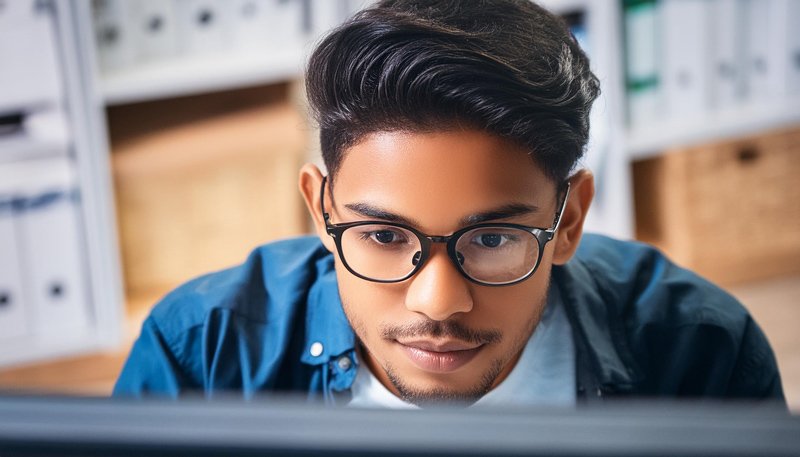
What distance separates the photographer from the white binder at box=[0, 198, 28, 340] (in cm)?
176

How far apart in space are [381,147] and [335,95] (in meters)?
0.06

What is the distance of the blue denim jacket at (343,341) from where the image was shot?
0.74m

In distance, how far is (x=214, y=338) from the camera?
2.45ft

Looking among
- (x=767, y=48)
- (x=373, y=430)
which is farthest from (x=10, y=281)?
(x=373, y=430)

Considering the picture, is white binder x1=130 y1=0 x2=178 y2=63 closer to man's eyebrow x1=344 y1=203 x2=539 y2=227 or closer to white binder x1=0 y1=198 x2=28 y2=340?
white binder x1=0 y1=198 x2=28 y2=340

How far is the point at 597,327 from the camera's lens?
754mm

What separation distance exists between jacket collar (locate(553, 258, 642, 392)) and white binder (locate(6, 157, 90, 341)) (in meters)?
1.26

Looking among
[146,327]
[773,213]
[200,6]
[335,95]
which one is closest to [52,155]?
[200,6]

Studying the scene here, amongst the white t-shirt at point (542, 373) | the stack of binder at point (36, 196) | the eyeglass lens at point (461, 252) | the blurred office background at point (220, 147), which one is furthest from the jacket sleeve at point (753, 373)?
the stack of binder at point (36, 196)

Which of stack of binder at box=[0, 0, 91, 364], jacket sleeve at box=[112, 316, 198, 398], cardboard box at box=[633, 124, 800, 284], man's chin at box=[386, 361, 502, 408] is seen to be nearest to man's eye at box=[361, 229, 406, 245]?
man's chin at box=[386, 361, 502, 408]

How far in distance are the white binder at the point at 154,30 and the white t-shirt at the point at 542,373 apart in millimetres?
1220

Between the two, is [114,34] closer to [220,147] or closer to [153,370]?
[220,147]

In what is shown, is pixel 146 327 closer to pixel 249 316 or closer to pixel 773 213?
pixel 249 316

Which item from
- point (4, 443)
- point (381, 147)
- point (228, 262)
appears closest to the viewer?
point (4, 443)
